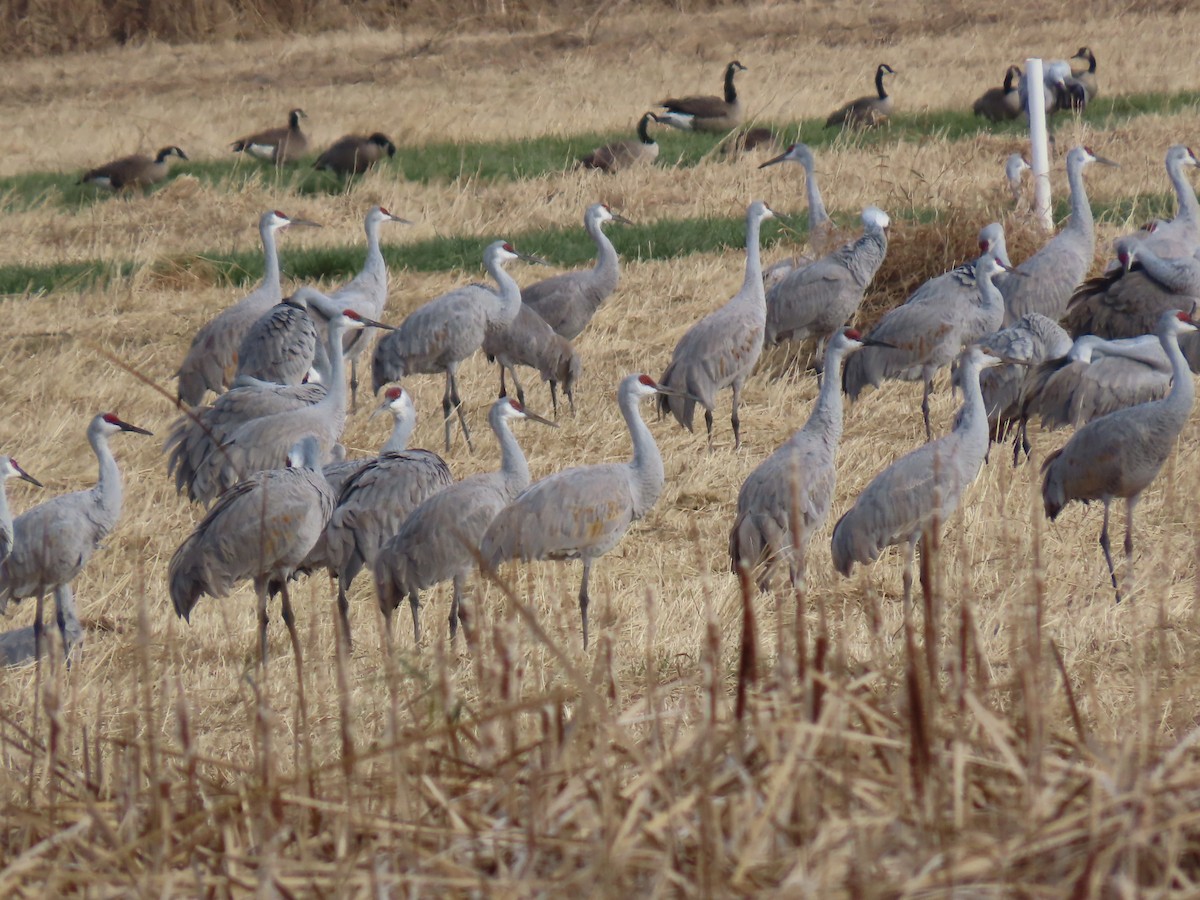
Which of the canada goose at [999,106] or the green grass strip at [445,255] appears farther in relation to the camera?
the canada goose at [999,106]

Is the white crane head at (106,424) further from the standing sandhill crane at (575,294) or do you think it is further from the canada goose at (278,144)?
the canada goose at (278,144)

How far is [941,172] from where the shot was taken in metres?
12.9

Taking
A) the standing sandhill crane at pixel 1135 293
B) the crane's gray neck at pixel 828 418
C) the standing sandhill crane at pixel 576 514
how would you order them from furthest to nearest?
the standing sandhill crane at pixel 1135 293 → the crane's gray neck at pixel 828 418 → the standing sandhill crane at pixel 576 514

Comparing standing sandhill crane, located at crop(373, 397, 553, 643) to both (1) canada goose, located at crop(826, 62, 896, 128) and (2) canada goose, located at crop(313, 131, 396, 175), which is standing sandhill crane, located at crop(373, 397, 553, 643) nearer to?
(2) canada goose, located at crop(313, 131, 396, 175)

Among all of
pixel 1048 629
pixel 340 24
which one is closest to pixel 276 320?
pixel 1048 629

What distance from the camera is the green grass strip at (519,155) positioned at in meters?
16.2

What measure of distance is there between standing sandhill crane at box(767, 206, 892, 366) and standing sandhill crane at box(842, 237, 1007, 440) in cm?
69

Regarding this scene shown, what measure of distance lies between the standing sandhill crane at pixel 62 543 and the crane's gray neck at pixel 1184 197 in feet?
20.6

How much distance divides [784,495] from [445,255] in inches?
282

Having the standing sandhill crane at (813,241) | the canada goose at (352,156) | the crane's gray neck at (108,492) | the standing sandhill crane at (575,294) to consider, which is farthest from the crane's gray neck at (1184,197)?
the canada goose at (352,156)

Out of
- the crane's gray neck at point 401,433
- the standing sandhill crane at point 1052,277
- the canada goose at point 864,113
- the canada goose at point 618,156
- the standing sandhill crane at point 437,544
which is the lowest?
the standing sandhill crane at point 437,544

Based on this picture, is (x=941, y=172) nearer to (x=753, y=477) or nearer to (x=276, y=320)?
(x=276, y=320)

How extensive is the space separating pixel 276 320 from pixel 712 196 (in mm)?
6608

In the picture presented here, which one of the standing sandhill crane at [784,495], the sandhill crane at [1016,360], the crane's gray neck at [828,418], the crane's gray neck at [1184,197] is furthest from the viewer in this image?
the crane's gray neck at [1184,197]
